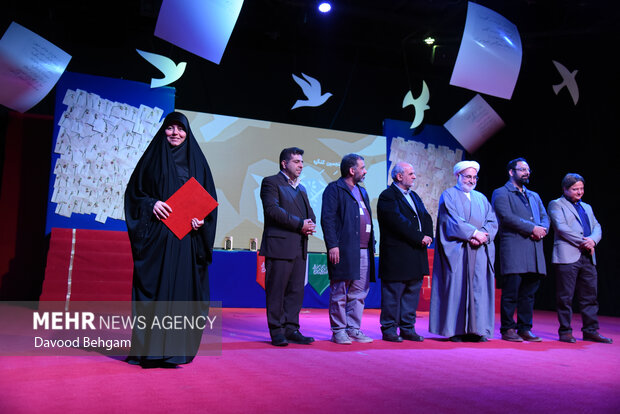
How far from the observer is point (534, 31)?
26.3ft

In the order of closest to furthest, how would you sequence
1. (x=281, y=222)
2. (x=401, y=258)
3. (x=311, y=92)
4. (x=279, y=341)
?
(x=279, y=341), (x=281, y=222), (x=401, y=258), (x=311, y=92)

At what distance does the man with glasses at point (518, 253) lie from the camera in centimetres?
475

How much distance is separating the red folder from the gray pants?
1.54 metres

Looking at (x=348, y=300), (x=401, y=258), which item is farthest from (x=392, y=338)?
(x=401, y=258)

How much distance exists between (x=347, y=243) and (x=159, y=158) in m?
1.75

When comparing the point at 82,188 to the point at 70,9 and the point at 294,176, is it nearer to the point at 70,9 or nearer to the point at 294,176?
the point at 70,9

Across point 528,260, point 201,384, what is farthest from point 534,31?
point 201,384

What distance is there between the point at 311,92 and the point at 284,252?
191 inches

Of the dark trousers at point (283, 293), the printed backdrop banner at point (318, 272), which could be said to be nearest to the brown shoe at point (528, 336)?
the dark trousers at point (283, 293)

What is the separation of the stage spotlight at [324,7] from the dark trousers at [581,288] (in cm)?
460

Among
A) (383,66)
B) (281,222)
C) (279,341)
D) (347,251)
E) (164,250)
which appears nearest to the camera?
(164,250)

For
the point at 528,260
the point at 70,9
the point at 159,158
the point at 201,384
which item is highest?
the point at 70,9

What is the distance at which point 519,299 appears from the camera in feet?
16.1

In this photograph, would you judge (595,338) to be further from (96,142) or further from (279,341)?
(96,142)
